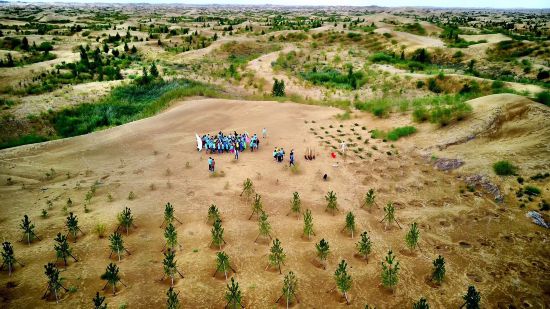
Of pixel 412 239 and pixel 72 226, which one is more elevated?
pixel 72 226

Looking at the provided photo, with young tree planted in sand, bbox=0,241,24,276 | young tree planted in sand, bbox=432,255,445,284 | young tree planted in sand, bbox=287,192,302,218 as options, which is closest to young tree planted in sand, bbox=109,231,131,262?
young tree planted in sand, bbox=0,241,24,276

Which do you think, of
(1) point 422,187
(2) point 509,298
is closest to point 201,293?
(2) point 509,298

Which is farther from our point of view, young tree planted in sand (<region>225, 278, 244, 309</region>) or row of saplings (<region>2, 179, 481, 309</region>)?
row of saplings (<region>2, 179, 481, 309</region>)

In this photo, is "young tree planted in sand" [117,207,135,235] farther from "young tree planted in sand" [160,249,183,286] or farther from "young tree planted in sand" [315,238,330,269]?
"young tree planted in sand" [315,238,330,269]

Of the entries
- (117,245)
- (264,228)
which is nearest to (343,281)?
(264,228)

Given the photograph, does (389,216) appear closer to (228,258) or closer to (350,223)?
(350,223)

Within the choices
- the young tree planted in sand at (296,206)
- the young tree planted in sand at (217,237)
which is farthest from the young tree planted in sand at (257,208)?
the young tree planted in sand at (217,237)
